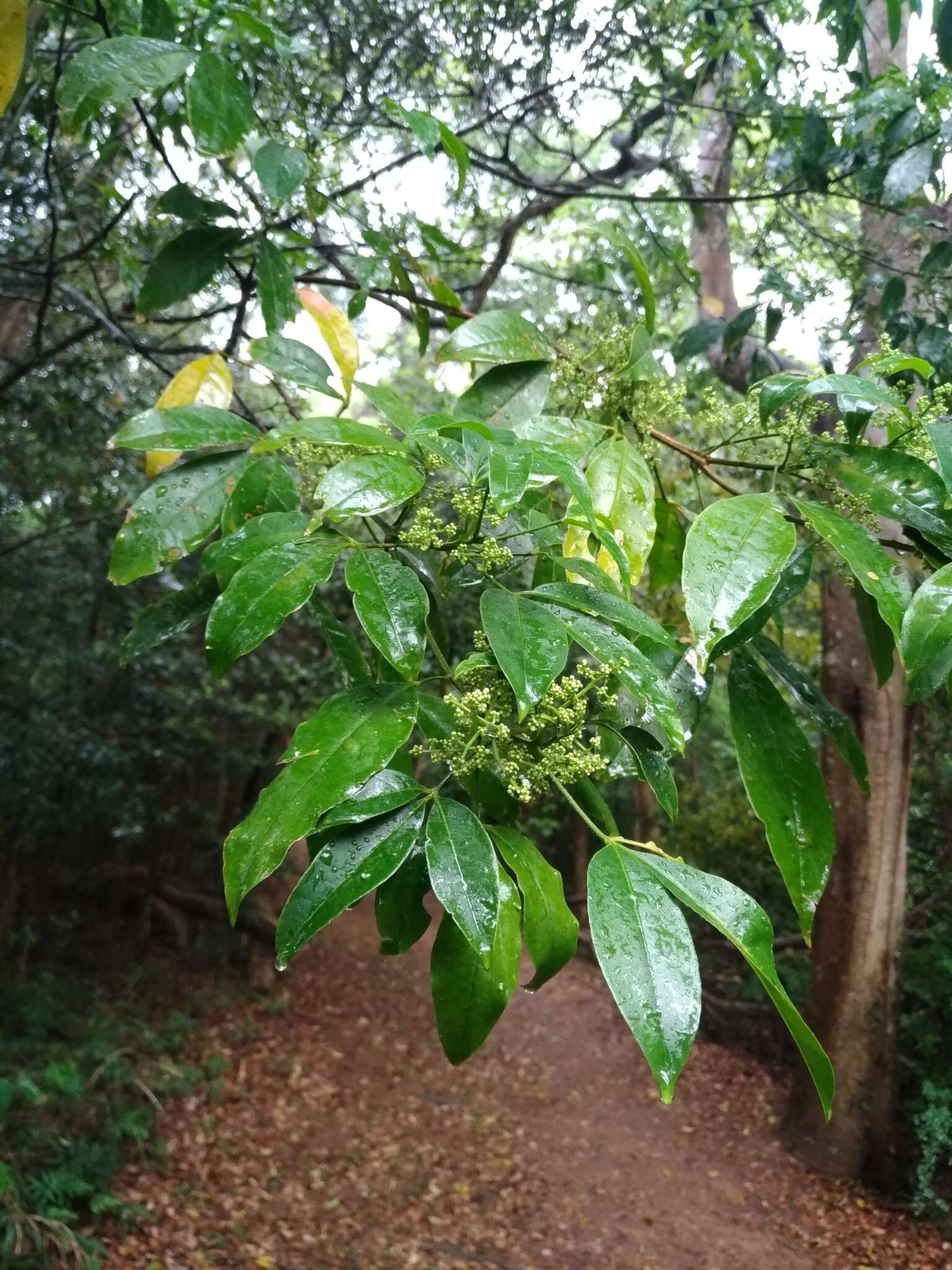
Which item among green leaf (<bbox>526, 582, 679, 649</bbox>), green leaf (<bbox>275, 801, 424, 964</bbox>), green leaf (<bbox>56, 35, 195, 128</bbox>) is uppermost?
green leaf (<bbox>56, 35, 195, 128</bbox>)

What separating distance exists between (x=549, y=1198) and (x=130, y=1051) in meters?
1.93

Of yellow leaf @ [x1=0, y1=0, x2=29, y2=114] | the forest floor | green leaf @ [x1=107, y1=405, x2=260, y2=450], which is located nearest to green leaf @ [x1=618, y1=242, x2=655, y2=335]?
green leaf @ [x1=107, y1=405, x2=260, y2=450]

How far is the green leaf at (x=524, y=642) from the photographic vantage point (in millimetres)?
509

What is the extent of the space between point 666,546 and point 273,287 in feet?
2.17

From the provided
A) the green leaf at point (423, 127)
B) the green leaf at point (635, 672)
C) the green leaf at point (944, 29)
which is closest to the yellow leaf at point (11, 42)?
the green leaf at point (423, 127)

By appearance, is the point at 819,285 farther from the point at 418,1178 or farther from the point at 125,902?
the point at 125,902

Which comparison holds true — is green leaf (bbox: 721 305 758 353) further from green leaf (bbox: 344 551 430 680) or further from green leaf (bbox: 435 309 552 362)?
green leaf (bbox: 344 551 430 680)

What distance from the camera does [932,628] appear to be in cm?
56

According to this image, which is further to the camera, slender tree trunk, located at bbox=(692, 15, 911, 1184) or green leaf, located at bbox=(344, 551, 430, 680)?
slender tree trunk, located at bbox=(692, 15, 911, 1184)

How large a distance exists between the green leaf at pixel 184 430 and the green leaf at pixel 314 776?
0.37m

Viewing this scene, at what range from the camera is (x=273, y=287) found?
113 cm

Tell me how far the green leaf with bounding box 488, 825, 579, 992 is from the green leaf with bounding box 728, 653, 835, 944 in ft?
0.62

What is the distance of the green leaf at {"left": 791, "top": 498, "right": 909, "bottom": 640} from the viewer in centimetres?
59

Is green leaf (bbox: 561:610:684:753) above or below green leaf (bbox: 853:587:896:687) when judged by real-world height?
above
